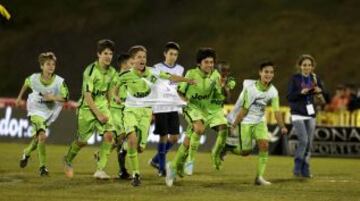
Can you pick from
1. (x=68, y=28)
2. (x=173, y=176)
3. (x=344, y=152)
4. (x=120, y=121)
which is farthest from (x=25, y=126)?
(x=68, y=28)

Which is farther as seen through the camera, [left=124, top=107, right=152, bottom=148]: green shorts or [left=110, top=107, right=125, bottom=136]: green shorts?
[left=110, top=107, right=125, bottom=136]: green shorts

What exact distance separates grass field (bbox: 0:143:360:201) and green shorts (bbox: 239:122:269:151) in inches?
25.9

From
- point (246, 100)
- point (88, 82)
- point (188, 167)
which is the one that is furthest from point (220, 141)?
point (88, 82)

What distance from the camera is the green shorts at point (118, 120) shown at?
16717 millimetres

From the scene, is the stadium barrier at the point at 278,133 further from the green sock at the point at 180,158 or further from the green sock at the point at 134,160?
the green sock at the point at 134,160

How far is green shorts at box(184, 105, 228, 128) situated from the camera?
622 inches

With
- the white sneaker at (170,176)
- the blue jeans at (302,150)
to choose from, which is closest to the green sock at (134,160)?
the white sneaker at (170,176)

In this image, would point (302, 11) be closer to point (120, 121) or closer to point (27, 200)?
point (120, 121)

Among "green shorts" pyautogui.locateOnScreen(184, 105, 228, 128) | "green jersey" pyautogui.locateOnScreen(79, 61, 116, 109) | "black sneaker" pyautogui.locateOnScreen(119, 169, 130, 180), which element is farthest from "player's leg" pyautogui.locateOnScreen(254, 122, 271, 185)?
"green jersey" pyautogui.locateOnScreen(79, 61, 116, 109)

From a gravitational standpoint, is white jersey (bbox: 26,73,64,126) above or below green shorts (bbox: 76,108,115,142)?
above

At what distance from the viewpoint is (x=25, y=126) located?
29000 mm

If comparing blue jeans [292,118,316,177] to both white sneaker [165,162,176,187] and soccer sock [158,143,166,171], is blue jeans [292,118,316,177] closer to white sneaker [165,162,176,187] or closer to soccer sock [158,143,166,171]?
soccer sock [158,143,166,171]

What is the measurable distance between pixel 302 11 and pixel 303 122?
81.3 ft

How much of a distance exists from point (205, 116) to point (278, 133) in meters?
10.9
